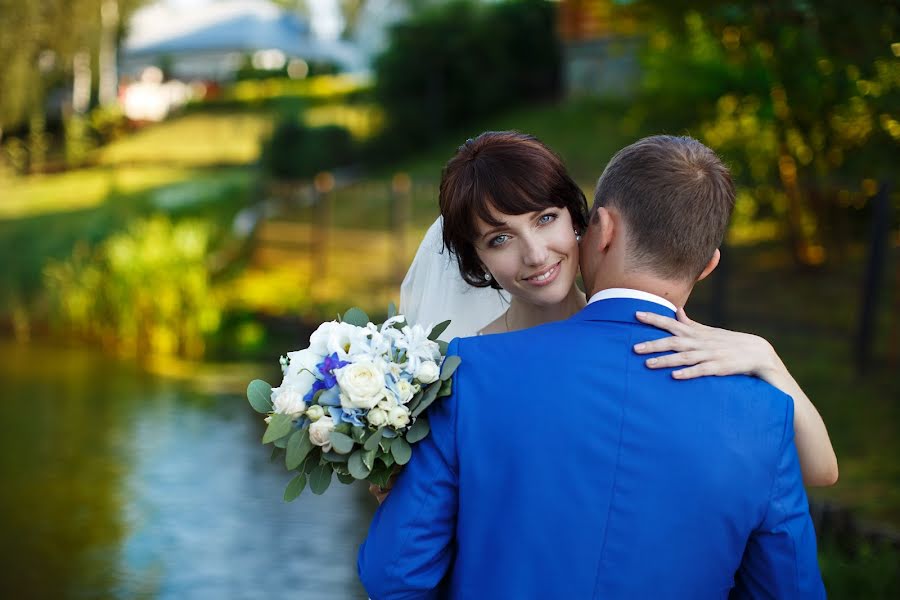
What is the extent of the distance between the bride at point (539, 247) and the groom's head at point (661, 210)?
0.12m

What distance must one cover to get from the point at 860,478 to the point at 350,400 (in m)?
5.68

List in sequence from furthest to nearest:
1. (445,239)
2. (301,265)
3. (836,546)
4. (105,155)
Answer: (105,155), (301,265), (836,546), (445,239)

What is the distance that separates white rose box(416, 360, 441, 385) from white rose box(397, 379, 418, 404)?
2 cm

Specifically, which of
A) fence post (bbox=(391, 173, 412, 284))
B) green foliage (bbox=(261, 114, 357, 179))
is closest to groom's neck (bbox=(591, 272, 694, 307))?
fence post (bbox=(391, 173, 412, 284))

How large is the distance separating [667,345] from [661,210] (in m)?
0.25

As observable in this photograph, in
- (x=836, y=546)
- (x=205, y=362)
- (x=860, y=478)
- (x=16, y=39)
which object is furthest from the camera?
(x=16, y=39)

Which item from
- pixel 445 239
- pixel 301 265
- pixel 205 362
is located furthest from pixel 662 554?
pixel 301 265

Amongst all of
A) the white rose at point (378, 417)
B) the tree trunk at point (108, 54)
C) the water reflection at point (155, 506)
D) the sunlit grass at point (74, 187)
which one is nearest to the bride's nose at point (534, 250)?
the white rose at point (378, 417)

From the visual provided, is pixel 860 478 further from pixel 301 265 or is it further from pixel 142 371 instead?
pixel 301 265

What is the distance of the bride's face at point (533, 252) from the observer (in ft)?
8.82

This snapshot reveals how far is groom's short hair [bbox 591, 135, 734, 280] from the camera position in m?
2.20

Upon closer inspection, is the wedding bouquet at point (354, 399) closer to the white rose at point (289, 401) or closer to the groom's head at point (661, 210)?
the white rose at point (289, 401)

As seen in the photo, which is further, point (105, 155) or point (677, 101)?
point (105, 155)

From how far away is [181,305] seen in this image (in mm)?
13703
